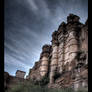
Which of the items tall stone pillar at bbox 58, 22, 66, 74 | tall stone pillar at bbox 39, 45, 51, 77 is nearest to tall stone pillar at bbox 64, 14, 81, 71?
tall stone pillar at bbox 58, 22, 66, 74

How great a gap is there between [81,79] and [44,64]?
15245mm

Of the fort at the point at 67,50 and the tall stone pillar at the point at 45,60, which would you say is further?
the tall stone pillar at the point at 45,60

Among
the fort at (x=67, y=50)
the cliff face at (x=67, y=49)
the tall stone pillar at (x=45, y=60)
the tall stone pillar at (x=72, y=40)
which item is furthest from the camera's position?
the tall stone pillar at (x=45, y=60)

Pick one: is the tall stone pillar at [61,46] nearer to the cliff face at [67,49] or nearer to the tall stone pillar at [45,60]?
the cliff face at [67,49]

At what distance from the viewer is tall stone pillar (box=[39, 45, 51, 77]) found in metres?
24.9

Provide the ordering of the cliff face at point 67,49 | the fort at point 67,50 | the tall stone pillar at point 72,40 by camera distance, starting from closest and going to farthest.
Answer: the fort at point 67,50, the cliff face at point 67,49, the tall stone pillar at point 72,40

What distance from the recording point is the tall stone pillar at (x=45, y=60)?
24.9 metres

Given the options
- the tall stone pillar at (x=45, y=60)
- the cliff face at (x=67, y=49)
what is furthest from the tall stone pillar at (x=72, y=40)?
the tall stone pillar at (x=45, y=60)

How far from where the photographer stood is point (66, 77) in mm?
14422

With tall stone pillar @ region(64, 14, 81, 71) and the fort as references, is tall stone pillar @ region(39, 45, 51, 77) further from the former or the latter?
tall stone pillar @ region(64, 14, 81, 71)

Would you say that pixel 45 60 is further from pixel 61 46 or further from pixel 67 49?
pixel 67 49
